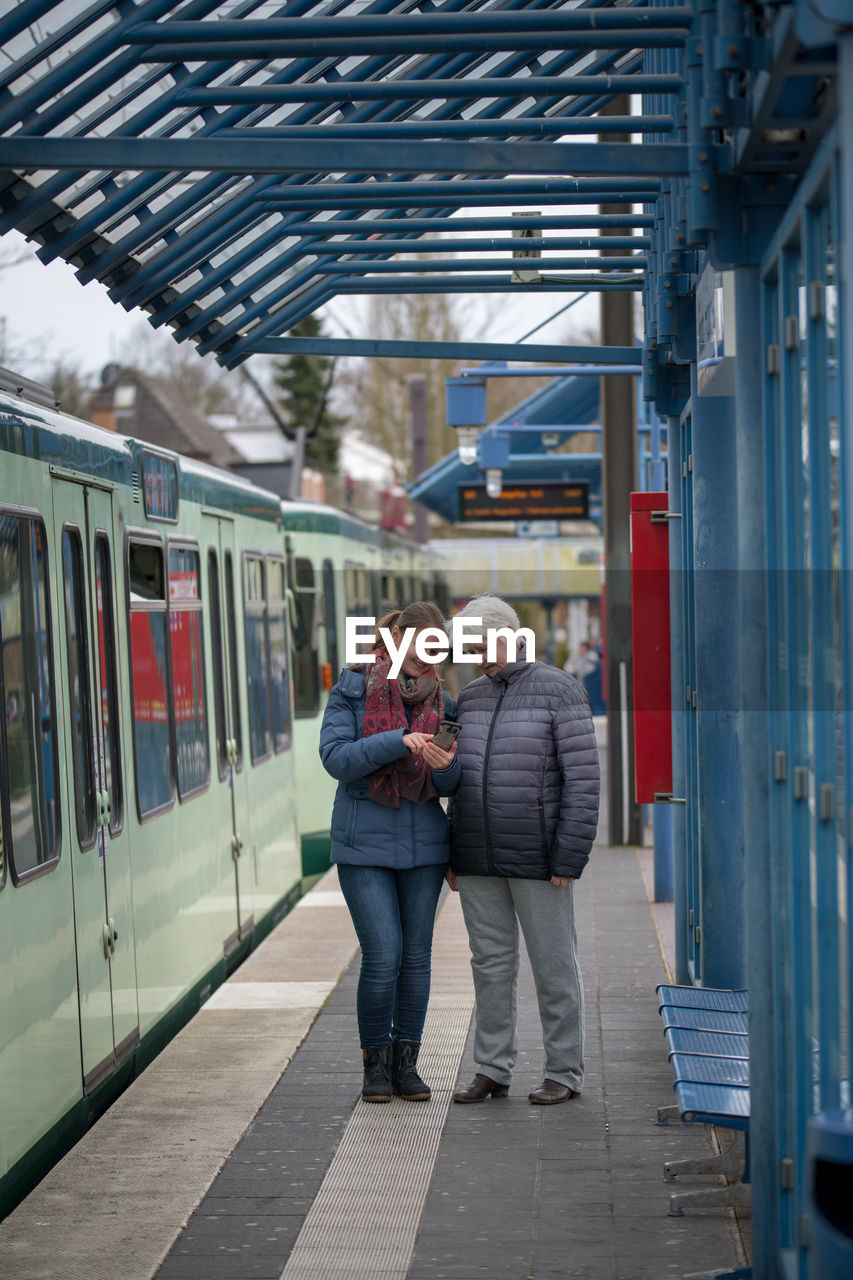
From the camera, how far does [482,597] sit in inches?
251

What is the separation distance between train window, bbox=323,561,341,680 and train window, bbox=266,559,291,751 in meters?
2.91

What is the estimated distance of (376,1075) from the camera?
6.32m

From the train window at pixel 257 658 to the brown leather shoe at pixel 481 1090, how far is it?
4502 millimetres

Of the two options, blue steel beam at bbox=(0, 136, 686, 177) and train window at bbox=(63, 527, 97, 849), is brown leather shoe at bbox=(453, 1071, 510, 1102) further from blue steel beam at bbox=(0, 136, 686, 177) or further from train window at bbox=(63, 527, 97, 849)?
blue steel beam at bbox=(0, 136, 686, 177)

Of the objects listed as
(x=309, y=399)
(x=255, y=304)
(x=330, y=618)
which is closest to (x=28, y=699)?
(x=255, y=304)

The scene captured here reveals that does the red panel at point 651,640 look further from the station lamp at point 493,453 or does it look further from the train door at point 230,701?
the station lamp at point 493,453

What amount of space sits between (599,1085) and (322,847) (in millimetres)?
8016

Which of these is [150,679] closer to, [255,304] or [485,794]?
[255,304]

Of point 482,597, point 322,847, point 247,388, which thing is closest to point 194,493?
point 482,597

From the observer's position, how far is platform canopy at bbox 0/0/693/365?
445 cm

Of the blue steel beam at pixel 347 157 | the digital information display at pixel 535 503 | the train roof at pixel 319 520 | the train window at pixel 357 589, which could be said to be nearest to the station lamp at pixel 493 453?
the digital information display at pixel 535 503

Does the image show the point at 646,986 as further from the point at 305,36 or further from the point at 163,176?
the point at 305,36

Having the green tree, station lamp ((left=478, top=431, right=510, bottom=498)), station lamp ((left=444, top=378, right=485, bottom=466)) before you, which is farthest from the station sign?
the green tree

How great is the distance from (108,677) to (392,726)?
54.6 inches
